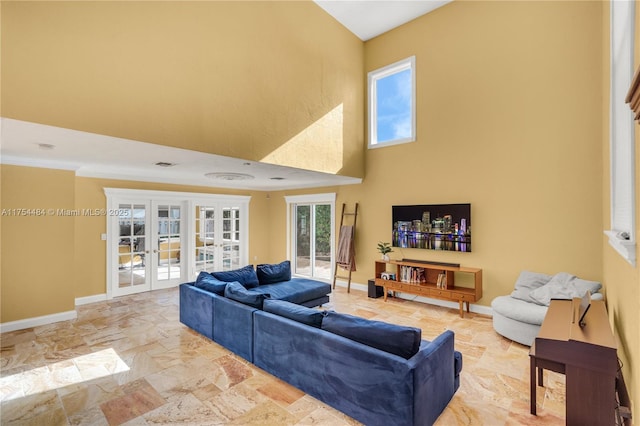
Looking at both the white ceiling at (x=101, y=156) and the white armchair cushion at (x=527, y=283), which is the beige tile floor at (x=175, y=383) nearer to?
the white armchair cushion at (x=527, y=283)

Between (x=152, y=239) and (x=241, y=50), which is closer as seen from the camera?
(x=241, y=50)

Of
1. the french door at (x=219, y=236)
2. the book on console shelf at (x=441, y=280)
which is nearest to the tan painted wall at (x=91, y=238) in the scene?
the french door at (x=219, y=236)

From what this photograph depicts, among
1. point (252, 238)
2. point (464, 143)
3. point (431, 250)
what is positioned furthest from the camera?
point (252, 238)

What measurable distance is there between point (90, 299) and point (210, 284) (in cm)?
325

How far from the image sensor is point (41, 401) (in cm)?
258

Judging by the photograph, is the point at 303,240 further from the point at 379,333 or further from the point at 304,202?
the point at 379,333

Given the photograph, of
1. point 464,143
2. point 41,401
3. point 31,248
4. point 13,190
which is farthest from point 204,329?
point 464,143

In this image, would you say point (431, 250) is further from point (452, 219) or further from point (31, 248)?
point (31, 248)

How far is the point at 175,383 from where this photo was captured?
283 centimetres

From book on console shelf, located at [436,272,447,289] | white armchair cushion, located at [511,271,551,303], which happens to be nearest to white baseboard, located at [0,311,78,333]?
book on console shelf, located at [436,272,447,289]

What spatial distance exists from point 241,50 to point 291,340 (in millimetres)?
3690

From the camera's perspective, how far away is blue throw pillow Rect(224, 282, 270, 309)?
126 inches

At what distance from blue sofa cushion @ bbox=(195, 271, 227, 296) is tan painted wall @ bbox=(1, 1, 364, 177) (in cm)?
170

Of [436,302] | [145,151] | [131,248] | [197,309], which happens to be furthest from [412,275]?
[131,248]
